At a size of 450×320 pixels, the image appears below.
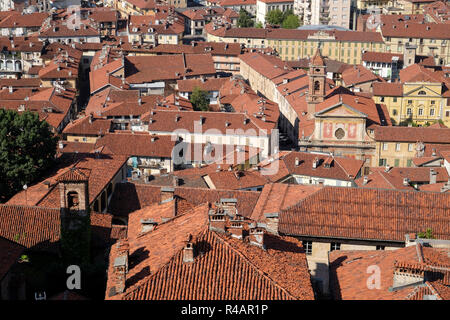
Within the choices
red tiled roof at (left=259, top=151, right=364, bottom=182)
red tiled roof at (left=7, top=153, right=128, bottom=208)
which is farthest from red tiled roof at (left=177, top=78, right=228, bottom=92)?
red tiled roof at (left=7, top=153, right=128, bottom=208)

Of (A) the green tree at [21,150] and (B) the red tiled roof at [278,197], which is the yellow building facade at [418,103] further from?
(B) the red tiled roof at [278,197]

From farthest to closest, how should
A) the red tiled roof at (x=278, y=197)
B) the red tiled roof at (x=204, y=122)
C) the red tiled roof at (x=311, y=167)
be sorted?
the red tiled roof at (x=204, y=122) → the red tiled roof at (x=311, y=167) → the red tiled roof at (x=278, y=197)

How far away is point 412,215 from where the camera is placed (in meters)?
38.7

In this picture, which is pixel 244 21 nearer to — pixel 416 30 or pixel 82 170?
pixel 416 30

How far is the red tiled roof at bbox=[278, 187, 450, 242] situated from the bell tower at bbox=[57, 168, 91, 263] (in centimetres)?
991

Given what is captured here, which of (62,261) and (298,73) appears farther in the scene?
(298,73)

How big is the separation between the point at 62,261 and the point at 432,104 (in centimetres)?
6589

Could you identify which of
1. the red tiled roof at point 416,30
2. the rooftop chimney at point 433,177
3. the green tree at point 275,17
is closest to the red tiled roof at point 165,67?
the red tiled roof at point 416,30

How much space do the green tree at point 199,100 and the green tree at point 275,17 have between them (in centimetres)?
6649

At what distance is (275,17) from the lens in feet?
503

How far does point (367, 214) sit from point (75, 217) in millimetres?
15056

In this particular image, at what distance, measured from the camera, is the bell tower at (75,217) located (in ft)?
122
